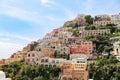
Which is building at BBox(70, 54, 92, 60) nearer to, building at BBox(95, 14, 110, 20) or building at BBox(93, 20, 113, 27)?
building at BBox(93, 20, 113, 27)

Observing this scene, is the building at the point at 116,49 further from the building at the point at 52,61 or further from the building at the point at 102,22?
the building at the point at 102,22

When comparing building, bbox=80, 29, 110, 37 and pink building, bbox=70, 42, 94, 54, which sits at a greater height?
building, bbox=80, 29, 110, 37

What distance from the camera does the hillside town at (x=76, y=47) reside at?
143ft

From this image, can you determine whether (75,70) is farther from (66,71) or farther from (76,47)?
(76,47)

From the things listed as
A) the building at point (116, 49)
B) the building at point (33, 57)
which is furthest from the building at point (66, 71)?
the building at point (116, 49)

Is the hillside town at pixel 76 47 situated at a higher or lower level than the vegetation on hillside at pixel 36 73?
higher

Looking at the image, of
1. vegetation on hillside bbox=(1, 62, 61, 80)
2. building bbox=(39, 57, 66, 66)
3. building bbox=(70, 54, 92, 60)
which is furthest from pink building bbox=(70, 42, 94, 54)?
vegetation on hillside bbox=(1, 62, 61, 80)

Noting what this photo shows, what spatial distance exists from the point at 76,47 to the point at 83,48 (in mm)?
1229

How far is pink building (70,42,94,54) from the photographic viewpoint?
4853 centimetres

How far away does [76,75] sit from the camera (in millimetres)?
42344

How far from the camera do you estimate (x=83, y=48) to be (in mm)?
48938

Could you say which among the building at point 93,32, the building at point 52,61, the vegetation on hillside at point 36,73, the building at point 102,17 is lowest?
the vegetation on hillside at point 36,73

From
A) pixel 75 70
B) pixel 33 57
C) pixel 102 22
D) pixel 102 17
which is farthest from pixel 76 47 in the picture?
pixel 102 17

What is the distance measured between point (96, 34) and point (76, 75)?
42.6 ft
